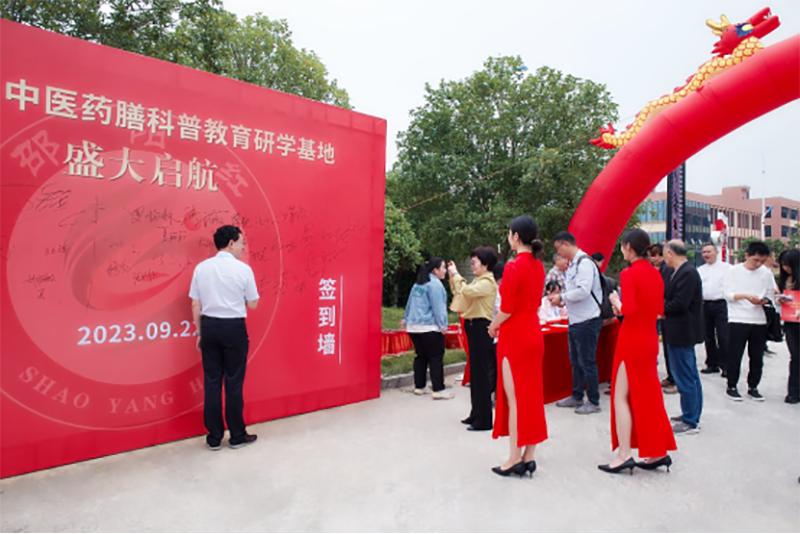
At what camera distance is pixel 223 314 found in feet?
11.3

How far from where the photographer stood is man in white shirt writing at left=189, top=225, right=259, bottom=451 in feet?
11.3

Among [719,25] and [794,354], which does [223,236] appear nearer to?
[794,354]

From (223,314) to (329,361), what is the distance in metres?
1.34

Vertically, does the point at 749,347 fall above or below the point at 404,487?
above

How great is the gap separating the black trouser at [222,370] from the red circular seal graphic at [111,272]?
1.02 feet

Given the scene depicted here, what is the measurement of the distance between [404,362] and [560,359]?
187 centimetres

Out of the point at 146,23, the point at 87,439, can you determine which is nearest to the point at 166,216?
the point at 87,439

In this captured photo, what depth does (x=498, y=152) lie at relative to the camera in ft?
48.5

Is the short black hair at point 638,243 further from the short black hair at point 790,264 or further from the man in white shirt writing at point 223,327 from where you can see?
the short black hair at point 790,264

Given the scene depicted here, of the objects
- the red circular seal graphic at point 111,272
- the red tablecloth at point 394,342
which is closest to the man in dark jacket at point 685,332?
the red circular seal graphic at point 111,272

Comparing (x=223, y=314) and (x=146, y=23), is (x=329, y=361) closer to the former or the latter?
(x=223, y=314)

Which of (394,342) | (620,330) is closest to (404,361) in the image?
(394,342)

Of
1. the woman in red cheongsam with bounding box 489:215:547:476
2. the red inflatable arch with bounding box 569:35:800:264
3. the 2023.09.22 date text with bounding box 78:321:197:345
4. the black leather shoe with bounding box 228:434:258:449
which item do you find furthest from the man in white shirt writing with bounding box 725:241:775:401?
the 2023.09.22 date text with bounding box 78:321:197:345
